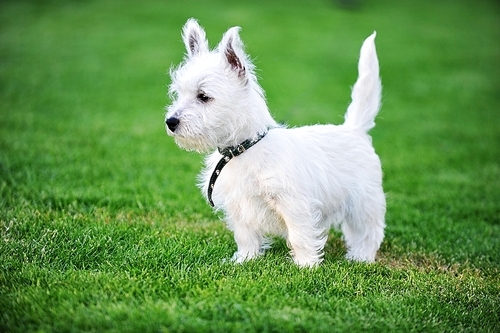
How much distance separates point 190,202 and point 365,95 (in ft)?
7.23

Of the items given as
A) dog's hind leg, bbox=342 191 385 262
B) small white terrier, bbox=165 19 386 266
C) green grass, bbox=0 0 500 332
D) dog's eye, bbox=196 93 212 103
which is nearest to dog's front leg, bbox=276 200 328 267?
small white terrier, bbox=165 19 386 266

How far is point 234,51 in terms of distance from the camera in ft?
12.7

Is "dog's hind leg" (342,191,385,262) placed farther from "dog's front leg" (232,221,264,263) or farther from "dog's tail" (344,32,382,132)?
"dog's front leg" (232,221,264,263)

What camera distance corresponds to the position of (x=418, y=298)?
3781 millimetres

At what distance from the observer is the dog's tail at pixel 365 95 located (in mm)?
4836

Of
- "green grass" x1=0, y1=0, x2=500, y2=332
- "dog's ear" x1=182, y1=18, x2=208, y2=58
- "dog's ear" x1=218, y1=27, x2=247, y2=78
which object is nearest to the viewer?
"green grass" x1=0, y1=0, x2=500, y2=332

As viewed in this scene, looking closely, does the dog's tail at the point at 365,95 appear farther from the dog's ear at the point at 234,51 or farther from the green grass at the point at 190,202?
the dog's ear at the point at 234,51

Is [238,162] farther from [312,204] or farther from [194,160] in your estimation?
Result: [194,160]

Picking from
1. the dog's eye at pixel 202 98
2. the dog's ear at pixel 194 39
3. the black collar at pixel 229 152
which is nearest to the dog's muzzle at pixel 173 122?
the dog's eye at pixel 202 98

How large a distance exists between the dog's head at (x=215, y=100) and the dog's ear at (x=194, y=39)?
0.23 meters

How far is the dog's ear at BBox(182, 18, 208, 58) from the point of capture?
14.0 feet

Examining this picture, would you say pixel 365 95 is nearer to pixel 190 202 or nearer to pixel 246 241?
pixel 246 241

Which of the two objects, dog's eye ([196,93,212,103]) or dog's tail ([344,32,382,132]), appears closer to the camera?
dog's eye ([196,93,212,103])

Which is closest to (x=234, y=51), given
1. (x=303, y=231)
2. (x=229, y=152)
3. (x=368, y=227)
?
(x=229, y=152)
